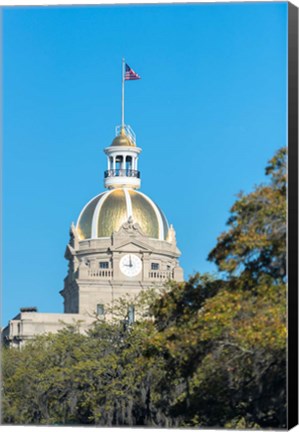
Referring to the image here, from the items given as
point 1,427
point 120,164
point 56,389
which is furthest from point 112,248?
point 1,427

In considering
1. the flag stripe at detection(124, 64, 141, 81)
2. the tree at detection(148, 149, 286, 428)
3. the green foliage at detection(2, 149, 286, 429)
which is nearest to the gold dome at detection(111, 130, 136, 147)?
the flag stripe at detection(124, 64, 141, 81)

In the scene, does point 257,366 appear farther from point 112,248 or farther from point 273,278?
point 112,248

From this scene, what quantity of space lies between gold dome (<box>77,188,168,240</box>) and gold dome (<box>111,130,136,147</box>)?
12.5 meters

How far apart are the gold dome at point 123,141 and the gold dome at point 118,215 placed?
12.5 m

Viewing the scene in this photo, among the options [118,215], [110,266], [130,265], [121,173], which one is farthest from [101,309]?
[118,215]

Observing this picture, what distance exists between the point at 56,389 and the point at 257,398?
19.1m

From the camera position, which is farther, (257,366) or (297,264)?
(257,366)

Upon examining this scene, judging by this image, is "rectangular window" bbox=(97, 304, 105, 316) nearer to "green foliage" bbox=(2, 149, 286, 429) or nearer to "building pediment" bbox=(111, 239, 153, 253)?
"building pediment" bbox=(111, 239, 153, 253)

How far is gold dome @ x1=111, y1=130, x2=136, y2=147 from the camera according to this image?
262 feet

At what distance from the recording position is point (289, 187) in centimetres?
4044

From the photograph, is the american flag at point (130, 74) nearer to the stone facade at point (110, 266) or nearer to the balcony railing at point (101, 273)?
the stone facade at point (110, 266)

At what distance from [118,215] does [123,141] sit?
21774 mm

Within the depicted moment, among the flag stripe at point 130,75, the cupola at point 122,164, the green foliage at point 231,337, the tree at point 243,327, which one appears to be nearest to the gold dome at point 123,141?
the cupola at point 122,164

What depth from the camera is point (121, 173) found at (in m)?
95.3
